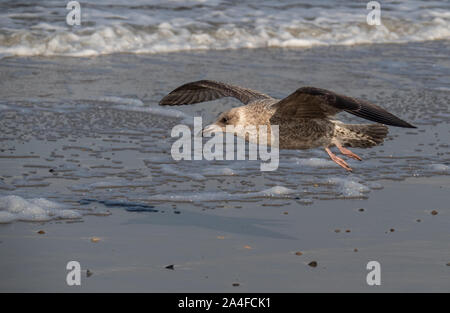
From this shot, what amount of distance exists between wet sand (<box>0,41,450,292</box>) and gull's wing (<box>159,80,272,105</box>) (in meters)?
0.53

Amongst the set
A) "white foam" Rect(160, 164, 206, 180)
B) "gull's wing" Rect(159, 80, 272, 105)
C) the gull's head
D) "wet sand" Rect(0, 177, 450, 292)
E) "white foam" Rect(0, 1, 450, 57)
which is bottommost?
"wet sand" Rect(0, 177, 450, 292)

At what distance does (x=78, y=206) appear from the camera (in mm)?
5980

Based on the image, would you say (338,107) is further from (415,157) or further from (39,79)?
(39,79)

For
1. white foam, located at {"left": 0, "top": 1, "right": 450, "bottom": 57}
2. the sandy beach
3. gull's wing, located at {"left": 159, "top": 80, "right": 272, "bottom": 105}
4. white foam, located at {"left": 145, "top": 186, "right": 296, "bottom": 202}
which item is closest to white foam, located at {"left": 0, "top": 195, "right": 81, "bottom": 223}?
the sandy beach

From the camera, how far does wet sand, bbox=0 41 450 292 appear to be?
486 cm

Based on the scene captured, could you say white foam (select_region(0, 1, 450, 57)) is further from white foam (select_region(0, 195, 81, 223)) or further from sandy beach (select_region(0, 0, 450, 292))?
white foam (select_region(0, 195, 81, 223))

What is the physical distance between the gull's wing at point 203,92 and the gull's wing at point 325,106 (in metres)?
0.83

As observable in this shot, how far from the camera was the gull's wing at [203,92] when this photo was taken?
22.8 ft

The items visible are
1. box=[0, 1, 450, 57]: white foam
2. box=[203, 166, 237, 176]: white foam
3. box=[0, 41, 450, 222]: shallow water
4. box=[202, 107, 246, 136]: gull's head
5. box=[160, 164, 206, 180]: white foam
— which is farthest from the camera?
box=[0, 1, 450, 57]: white foam

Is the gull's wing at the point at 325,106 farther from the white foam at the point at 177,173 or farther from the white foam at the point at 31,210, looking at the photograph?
the white foam at the point at 31,210

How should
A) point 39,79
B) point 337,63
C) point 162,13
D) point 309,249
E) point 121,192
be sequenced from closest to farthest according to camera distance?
point 309,249 < point 121,192 < point 39,79 < point 337,63 < point 162,13

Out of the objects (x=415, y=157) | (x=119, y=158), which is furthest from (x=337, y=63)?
(x=119, y=158)

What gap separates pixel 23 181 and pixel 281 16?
30.5ft

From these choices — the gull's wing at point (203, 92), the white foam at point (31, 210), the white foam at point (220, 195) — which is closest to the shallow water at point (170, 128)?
the white foam at point (220, 195)
